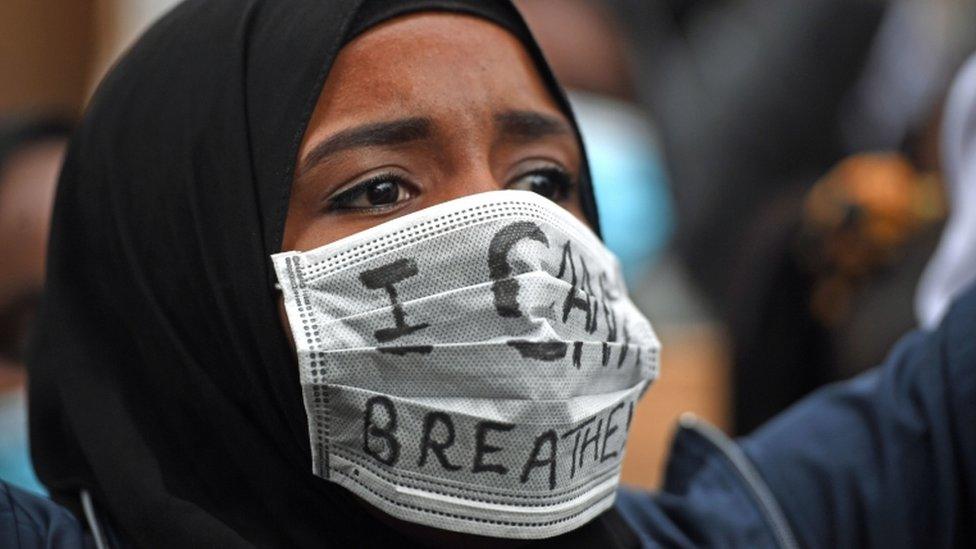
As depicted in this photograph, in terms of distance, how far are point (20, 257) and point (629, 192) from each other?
216cm

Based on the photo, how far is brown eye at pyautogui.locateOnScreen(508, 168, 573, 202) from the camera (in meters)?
1.89

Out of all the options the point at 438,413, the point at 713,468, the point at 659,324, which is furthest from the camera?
the point at 659,324

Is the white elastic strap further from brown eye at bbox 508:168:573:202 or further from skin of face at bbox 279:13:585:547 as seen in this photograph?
brown eye at bbox 508:168:573:202

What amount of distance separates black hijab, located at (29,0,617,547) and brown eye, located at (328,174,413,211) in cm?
8

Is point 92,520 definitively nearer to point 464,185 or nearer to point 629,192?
point 464,185

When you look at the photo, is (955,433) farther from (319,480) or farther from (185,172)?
(185,172)

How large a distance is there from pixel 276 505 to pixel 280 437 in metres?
0.09

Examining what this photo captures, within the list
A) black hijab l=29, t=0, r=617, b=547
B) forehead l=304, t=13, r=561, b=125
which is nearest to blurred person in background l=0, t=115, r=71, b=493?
black hijab l=29, t=0, r=617, b=547

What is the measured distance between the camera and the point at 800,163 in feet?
16.9

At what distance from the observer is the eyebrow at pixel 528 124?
6.00ft

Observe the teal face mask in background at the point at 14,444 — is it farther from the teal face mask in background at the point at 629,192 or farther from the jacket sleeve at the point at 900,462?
the teal face mask in background at the point at 629,192

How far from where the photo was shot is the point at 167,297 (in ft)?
5.92

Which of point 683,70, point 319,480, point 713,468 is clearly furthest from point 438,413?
point 683,70

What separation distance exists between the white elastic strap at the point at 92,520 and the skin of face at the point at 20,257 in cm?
142
